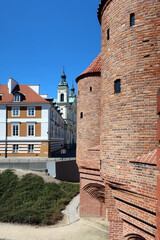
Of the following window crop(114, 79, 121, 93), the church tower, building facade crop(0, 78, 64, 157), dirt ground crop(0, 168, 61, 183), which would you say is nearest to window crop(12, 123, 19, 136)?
building facade crop(0, 78, 64, 157)

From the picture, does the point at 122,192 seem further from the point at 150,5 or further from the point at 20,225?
the point at 20,225

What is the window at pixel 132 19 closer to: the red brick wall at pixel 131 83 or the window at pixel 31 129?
the red brick wall at pixel 131 83

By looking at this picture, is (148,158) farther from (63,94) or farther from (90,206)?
(63,94)

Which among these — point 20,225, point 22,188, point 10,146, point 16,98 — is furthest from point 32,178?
point 16,98

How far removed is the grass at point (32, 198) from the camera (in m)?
15.9

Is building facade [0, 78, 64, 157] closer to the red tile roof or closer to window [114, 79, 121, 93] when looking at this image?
window [114, 79, 121, 93]

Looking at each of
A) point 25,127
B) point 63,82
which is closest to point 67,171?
point 25,127

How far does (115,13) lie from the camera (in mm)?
7594

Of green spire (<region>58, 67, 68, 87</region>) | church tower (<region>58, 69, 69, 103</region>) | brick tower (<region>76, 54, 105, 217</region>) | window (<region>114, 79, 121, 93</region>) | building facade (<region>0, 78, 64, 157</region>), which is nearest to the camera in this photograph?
window (<region>114, 79, 121, 93</region>)

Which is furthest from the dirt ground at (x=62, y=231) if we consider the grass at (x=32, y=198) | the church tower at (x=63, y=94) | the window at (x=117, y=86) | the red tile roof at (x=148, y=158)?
the church tower at (x=63, y=94)

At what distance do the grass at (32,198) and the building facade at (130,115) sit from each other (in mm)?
9923

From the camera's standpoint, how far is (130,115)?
670 cm

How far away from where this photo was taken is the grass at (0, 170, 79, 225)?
15.9m

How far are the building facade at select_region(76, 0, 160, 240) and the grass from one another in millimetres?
9923
